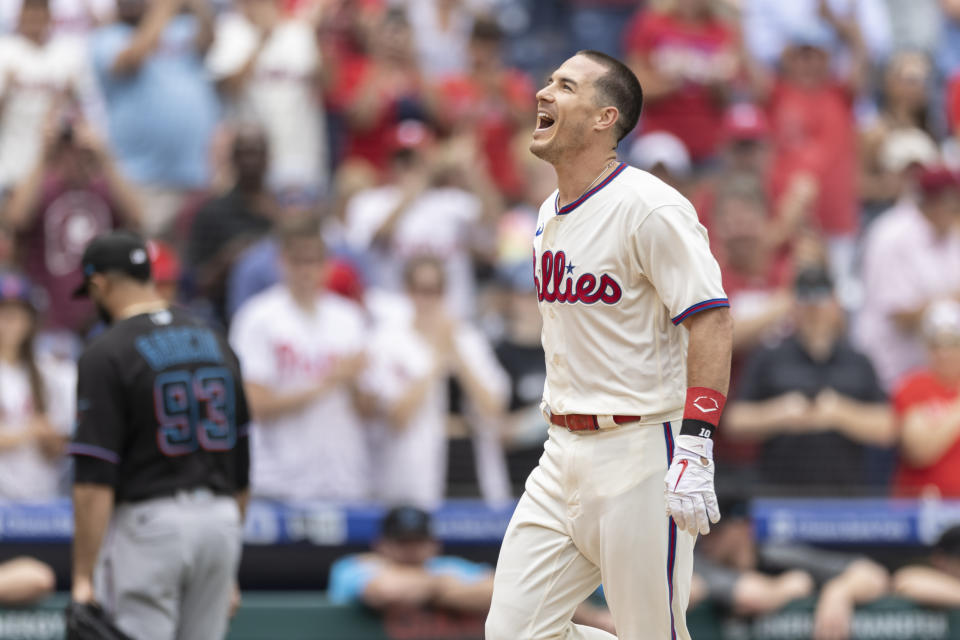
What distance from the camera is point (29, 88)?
929 cm

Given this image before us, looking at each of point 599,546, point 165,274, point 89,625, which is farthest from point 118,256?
point 165,274

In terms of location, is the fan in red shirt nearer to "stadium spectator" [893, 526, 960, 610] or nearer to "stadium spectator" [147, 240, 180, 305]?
"stadium spectator" [893, 526, 960, 610]

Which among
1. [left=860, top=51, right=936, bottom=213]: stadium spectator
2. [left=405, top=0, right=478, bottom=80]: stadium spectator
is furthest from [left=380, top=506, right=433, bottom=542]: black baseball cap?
[left=860, top=51, right=936, bottom=213]: stadium spectator

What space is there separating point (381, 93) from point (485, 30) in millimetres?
996

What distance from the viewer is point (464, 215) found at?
371 inches

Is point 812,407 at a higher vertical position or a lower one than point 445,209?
lower

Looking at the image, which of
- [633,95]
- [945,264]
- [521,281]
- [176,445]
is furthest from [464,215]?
[633,95]

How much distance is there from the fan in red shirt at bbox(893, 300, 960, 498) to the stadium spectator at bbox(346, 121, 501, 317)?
2677 millimetres

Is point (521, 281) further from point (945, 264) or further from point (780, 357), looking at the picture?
point (945, 264)

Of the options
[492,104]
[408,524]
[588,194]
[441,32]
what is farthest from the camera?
[441,32]

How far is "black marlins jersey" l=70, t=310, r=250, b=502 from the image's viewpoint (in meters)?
5.13

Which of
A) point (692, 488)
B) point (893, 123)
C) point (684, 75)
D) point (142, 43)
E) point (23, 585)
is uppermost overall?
point (142, 43)

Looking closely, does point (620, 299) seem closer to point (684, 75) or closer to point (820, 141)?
point (684, 75)

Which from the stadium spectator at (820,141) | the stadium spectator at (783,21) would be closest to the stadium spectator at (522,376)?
the stadium spectator at (820,141)
